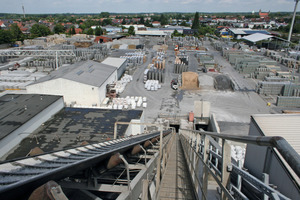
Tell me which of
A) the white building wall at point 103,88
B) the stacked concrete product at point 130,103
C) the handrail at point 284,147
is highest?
the handrail at point 284,147

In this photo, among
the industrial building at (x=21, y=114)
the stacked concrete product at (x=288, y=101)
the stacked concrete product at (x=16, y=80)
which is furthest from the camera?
the stacked concrete product at (x=16, y=80)

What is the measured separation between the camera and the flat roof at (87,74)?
85.5ft

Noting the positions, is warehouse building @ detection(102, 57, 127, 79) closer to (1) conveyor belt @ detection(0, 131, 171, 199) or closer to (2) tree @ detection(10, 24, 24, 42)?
(1) conveyor belt @ detection(0, 131, 171, 199)

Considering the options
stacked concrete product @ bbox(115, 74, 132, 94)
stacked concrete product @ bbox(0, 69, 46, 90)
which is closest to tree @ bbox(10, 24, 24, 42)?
stacked concrete product @ bbox(0, 69, 46, 90)

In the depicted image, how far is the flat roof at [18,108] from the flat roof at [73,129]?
3.91 ft

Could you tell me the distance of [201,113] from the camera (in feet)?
79.2

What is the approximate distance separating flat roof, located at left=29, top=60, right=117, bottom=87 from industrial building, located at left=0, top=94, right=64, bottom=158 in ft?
21.2

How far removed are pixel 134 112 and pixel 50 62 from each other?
31.7 meters

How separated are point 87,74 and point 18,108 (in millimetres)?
11806

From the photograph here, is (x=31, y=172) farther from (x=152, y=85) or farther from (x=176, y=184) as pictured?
(x=152, y=85)

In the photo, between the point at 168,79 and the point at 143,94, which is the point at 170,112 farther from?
the point at 168,79

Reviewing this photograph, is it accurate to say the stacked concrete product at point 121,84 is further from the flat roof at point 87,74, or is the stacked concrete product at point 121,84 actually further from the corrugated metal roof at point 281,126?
the corrugated metal roof at point 281,126

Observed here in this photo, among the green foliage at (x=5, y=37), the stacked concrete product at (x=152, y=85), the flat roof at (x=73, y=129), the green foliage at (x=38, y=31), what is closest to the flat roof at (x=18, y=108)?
the flat roof at (x=73, y=129)

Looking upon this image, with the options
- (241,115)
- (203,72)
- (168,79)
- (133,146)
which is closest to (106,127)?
(133,146)
